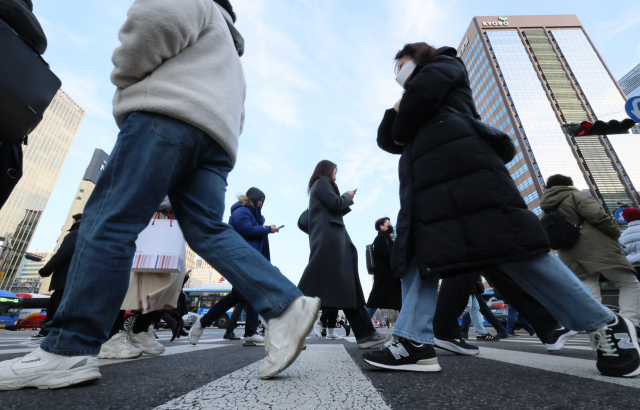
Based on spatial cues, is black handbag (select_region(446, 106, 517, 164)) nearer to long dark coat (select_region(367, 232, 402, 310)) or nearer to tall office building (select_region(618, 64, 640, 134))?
long dark coat (select_region(367, 232, 402, 310))

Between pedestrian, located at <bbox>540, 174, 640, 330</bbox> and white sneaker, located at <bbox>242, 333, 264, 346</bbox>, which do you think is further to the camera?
white sneaker, located at <bbox>242, 333, 264, 346</bbox>

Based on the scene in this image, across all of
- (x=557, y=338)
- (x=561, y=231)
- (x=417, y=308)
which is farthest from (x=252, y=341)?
(x=561, y=231)

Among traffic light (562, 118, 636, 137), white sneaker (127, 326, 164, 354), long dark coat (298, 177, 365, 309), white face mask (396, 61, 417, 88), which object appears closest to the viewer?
white face mask (396, 61, 417, 88)

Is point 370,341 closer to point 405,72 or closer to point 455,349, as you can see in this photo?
point 455,349

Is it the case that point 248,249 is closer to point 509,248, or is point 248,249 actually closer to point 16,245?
point 509,248

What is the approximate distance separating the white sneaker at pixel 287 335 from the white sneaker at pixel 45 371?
2.08 feet

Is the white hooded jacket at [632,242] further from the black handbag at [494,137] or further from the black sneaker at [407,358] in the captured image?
the black sneaker at [407,358]

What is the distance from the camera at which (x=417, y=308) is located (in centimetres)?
177

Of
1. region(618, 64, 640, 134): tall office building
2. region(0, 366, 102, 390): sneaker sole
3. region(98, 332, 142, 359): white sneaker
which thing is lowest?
region(0, 366, 102, 390): sneaker sole

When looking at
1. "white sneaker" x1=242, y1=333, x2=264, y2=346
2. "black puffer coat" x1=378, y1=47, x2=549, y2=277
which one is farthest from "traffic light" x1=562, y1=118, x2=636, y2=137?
"white sneaker" x1=242, y1=333, x2=264, y2=346

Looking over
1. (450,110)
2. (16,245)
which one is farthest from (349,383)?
(16,245)

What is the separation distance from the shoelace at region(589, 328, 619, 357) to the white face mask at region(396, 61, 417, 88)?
67.3 inches

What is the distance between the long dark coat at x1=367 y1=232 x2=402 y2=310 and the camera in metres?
3.58

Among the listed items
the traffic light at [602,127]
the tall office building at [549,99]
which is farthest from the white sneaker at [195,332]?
the tall office building at [549,99]
